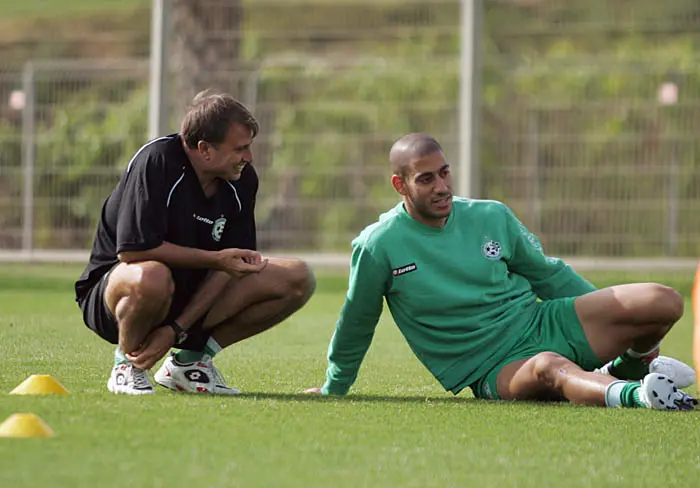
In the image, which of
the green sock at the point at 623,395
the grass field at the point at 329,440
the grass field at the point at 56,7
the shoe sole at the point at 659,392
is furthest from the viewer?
the grass field at the point at 56,7

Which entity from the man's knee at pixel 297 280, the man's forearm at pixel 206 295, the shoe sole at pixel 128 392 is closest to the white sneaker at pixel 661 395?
the man's knee at pixel 297 280

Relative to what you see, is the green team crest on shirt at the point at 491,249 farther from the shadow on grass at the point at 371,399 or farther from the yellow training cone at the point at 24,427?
the yellow training cone at the point at 24,427

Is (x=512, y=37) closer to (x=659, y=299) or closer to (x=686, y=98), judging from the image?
(x=686, y=98)

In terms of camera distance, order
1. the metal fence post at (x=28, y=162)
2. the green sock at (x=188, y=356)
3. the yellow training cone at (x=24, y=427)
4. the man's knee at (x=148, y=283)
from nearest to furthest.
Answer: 1. the yellow training cone at (x=24, y=427)
2. the man's knee at (x=148, y=283)
3. the green sock at (x=188, y=356)
4. the metal fence post at (x=28, y=162)

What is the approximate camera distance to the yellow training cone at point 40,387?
5142mm

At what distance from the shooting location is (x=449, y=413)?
5090 millimetres

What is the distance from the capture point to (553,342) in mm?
5562

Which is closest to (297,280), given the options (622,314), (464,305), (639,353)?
(464,305)

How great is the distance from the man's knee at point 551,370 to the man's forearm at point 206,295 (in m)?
1.28

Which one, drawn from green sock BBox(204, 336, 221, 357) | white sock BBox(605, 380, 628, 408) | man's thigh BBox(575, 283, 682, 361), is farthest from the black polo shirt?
white sock BBox(605, 380, 628, 408)

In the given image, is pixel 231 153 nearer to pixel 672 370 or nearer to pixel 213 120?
pixel 213 120

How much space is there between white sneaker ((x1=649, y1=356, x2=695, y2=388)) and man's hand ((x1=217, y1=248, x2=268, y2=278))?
1623 millimetres

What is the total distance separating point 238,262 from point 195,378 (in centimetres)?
54

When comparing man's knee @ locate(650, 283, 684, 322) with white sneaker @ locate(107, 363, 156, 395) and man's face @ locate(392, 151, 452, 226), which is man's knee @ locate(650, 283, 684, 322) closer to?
man's face @ locate(392, 151, 452, 226)
